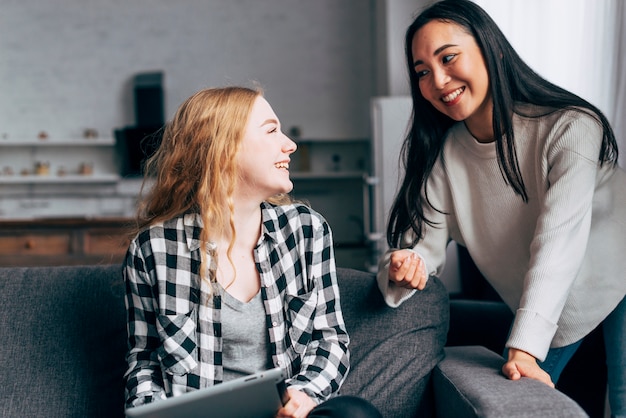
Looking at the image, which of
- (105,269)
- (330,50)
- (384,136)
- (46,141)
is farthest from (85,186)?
(105,269)

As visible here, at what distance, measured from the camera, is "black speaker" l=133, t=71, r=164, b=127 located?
231 inches

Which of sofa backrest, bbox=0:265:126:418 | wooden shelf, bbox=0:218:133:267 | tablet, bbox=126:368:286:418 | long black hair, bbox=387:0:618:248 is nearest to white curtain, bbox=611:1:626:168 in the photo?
long black hair, bbox=387:0:618:248

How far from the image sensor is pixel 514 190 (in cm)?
154

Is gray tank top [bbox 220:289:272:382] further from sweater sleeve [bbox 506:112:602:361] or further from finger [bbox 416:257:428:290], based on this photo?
Result: sweater sleeve [bbox 506:112:602:361]

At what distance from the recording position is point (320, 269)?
4.99 ft

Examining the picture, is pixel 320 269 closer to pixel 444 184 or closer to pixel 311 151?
pixel 444 184

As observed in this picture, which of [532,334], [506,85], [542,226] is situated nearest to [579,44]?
[506,85]

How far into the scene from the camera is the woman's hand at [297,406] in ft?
4.17

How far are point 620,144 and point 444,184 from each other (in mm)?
812

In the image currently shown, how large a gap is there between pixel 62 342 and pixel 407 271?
0.90m

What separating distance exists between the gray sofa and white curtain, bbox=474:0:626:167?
1.00 meters

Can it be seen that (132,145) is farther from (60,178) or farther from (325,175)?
(325,175)

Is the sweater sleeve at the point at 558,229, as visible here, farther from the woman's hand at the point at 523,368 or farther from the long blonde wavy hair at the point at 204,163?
the long blonde wavy hair at the point at 204,163

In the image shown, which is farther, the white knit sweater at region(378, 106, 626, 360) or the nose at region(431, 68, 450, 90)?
the nose at region(431, 68, 450, 90)
